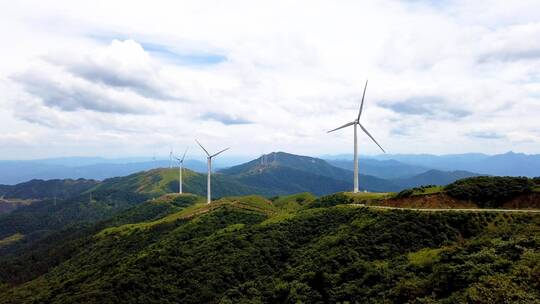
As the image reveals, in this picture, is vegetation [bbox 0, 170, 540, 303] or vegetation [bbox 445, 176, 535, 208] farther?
vegetation [bbox 445, 176, 535, 208]

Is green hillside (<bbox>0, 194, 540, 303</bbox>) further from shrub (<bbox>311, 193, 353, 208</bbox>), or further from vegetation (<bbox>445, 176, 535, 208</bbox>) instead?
vegetation (<bbox>445, 176, 535, 208</bbox>)

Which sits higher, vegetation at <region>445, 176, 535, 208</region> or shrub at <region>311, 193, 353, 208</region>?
vegetation at <region>445, 176, 535, 208</region>

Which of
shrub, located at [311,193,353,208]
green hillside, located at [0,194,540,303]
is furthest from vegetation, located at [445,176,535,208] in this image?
shrub, located at [311,193,353,208]

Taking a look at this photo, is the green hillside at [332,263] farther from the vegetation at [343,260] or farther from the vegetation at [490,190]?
the vegetation at [490,190]

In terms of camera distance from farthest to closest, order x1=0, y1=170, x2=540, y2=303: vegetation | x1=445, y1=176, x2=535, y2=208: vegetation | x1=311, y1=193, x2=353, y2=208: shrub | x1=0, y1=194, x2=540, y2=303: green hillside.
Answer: x1=311, y1=193, x2=353, y2=208: shrub
x1=445, y1=176, x2=535, y2=208: vegetation
x1=0, y1=170, x2=540, y2=303: vegetation
x1=0, y1=194, x2=540, y2=303: green hillside

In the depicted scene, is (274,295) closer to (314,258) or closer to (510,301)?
(314,258)

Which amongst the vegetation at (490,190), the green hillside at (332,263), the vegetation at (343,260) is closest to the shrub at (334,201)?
the vegetation at (343,260)

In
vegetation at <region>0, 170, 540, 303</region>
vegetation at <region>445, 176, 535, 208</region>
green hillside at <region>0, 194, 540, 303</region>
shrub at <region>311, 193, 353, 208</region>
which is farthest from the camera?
shrub at <region>311, 193, 353, 208</region>
